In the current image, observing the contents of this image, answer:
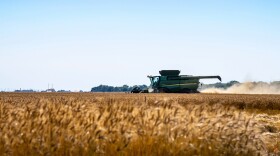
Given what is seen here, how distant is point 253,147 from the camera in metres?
9.74

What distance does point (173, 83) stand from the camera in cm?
6303

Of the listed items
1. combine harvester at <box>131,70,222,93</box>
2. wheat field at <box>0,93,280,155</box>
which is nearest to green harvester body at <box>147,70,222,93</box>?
combine harvester at <box>131,70,222,93</box>

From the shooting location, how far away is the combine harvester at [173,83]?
206 feet

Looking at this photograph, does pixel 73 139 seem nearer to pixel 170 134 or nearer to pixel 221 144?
pixel 170 134

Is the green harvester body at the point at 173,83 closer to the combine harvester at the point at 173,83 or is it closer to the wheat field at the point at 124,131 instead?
the combine harvester at the point at 173,83

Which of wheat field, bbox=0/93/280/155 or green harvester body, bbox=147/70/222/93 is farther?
green harvester body, bbox=147/70/222/93

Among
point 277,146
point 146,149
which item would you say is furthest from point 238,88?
point 146,149

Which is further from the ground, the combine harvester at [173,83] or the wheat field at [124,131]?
the combine harvester at [173,83]

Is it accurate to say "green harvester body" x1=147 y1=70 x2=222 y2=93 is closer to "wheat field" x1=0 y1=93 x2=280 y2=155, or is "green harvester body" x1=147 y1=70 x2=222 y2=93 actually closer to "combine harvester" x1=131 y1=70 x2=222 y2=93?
"combine harvester" x1=131 y1=70 x2=222 y2=93

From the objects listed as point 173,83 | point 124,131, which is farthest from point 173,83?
point 124,131

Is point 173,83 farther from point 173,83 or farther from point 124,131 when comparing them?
point 124,131

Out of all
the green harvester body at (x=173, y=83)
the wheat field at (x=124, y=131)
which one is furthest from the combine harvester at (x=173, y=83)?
the wheat field at (x=124, y=131)

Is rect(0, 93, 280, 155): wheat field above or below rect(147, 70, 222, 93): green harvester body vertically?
Answer: below

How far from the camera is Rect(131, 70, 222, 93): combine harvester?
206ft
